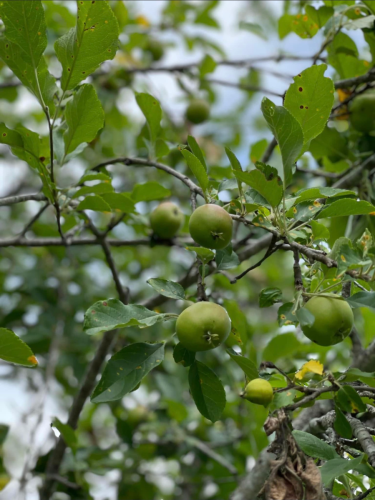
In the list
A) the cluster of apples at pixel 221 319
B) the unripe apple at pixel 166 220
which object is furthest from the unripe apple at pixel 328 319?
the unripe apple at pixel 166 220

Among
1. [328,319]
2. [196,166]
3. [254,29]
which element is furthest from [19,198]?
[254,29]

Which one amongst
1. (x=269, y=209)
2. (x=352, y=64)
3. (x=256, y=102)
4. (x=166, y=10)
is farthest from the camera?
→ (x=256, y=102)

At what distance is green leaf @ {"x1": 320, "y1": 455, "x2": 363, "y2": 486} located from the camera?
1011 millimetres

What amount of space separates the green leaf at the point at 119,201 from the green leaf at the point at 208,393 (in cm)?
64

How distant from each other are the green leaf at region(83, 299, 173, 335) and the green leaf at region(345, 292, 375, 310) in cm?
42

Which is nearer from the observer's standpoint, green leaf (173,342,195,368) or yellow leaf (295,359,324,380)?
yellow leaf (295,359,324,380)

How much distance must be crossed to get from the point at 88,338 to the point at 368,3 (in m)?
2.27

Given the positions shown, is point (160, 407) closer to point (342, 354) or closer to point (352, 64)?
point (342, 354)

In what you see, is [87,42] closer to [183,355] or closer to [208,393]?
[183,355]

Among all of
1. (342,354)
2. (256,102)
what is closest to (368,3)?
(342,354)

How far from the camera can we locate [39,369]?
3.11 metres

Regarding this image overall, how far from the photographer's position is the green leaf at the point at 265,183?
1126 mm

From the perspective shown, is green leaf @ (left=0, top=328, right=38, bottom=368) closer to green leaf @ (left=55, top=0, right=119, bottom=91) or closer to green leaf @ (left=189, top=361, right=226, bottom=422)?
green leaf @ (left=189, top=361, right=226, bottom=422)

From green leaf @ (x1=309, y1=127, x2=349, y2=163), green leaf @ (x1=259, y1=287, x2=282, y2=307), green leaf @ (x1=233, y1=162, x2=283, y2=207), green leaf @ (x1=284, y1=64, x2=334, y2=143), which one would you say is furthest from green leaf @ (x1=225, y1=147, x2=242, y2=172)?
green leaf @ (x1=309, y1=127, x2=349, y2=163)
